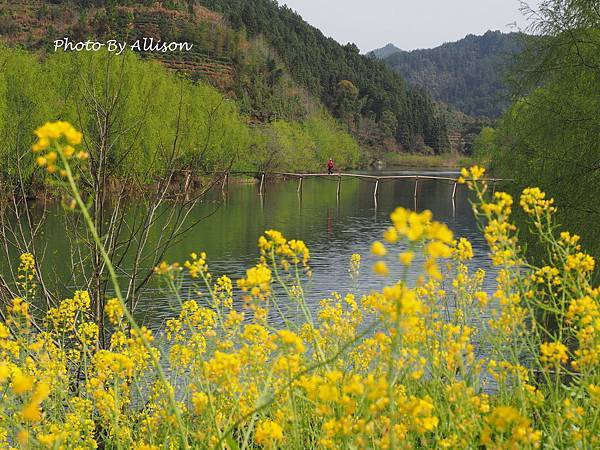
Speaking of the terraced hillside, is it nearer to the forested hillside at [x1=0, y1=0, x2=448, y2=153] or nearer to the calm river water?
the forested hillside at [x1=0, y1=0, x2=448, y2=153]

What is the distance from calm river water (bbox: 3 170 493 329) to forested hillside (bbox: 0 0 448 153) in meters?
32.5

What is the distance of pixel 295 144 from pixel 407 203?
3440cm

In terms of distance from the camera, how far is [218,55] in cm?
9356

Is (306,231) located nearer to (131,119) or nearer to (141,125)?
(131,119)

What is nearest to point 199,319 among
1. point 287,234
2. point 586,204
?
point 586,204

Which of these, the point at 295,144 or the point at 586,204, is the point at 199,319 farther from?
the point at 295,144

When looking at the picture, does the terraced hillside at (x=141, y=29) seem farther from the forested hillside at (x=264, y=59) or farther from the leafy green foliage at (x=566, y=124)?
the leafy green foliage at (x=566, y=124)

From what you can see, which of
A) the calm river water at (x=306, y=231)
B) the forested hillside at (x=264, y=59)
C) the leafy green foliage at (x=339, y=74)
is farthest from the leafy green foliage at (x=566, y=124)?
the leafy green foliage at (x=339, y=74)

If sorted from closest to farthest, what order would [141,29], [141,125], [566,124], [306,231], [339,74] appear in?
[141,125] → [566,124] → [306,231] → [141,29] → [339,74]

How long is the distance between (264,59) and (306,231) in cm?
8122

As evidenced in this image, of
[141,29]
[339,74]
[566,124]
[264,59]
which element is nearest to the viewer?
[566,124]

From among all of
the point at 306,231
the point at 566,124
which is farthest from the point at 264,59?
the point at 566,124

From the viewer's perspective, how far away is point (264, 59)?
10344cm

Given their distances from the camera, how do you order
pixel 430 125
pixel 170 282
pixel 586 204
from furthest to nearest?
pixel 430 125, pixel 586 204, pixel 170 282
